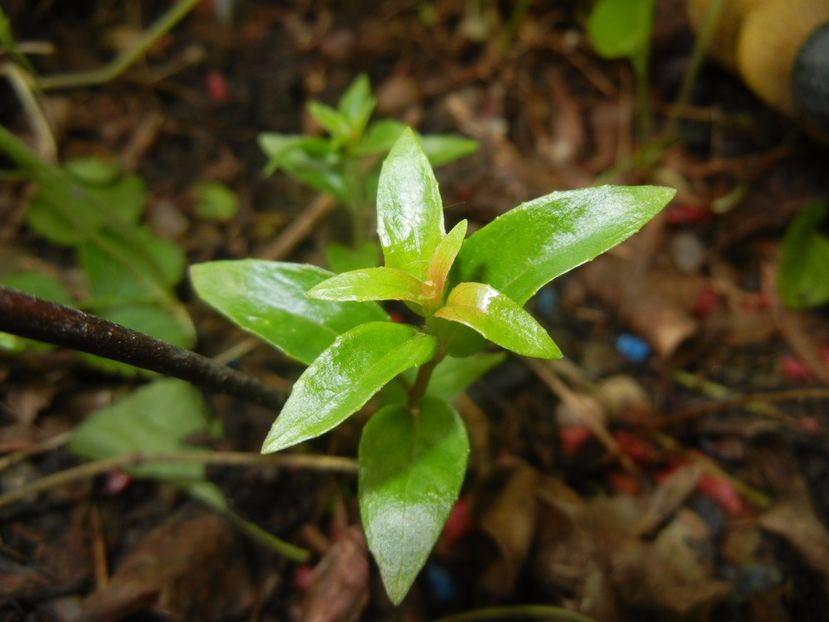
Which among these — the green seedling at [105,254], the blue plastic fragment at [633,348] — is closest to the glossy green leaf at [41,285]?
the green seedling at [105,254]

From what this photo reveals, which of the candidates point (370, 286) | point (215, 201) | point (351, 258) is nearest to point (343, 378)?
point (370, 286)

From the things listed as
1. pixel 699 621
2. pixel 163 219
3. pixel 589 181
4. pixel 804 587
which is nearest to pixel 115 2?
pixel 163 219

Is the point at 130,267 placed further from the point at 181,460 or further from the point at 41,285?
the point at 181,460

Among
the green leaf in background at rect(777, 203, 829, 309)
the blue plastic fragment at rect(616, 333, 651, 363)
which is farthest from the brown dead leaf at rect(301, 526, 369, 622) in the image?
the green leaf in background at rect(777, 203, 829, 309)

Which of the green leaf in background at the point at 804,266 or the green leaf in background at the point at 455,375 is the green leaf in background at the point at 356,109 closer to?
the green leaf in background at the point at 455,375

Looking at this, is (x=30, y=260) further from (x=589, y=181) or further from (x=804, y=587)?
(x=804, y=587)

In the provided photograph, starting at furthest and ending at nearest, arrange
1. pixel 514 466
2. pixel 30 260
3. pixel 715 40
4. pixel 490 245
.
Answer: pixel 715 40 < pixel 30 260 < pixel 514 466 < pixel 490 245

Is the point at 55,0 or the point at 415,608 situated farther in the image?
the point at 55,0
